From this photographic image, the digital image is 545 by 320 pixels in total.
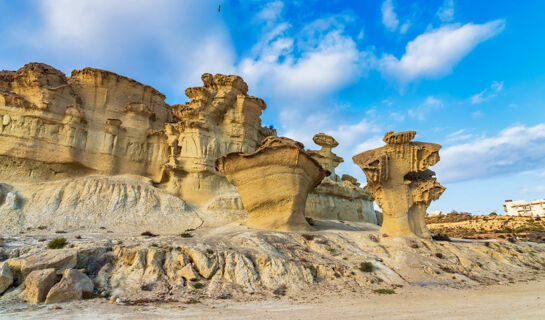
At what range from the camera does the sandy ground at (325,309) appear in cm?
792

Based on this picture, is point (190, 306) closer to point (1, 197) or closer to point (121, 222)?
point (121, 222)

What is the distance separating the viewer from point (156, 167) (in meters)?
33.7

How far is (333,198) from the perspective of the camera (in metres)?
38.9

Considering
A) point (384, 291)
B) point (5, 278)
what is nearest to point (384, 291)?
point (384, 291)

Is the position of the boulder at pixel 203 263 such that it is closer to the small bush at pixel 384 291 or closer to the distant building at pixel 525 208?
the small bush at pixel 384 291

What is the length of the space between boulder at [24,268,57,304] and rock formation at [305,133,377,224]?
28.4m

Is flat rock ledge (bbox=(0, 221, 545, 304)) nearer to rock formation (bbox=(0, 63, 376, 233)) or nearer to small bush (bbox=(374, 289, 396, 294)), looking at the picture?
small bush (bbox=(374, 289, 396, 294))

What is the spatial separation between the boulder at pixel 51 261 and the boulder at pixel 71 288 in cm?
112

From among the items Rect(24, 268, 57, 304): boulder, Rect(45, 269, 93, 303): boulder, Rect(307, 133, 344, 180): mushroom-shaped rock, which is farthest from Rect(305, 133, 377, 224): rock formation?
Rect(24, 268, 57, 304): boulder

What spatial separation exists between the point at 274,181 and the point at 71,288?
45.6ft

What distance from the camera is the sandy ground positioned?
7918 mm

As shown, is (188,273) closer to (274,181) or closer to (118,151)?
(274,181)

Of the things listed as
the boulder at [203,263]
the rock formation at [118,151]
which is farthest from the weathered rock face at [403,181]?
the rock formation at [118,151]

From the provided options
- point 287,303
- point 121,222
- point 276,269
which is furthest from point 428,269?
point 121,222
